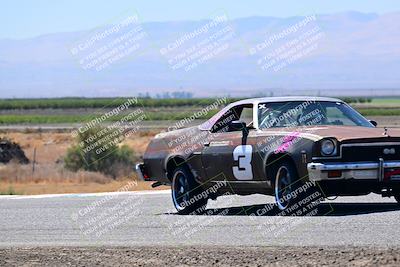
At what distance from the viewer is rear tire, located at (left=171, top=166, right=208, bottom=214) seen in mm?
15383

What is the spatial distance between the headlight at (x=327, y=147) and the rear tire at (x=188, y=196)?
8.57ft

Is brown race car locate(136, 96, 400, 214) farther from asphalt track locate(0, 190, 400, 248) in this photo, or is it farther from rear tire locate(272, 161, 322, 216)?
asphalt track locate(0, 190, 400, 248)

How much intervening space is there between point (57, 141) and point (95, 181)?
33571mm

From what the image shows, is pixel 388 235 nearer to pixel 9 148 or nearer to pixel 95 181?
pixel 95 181

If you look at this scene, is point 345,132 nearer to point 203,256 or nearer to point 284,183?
point 284,183

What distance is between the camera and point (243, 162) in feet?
47.5

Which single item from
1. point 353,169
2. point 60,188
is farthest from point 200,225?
point 60,188

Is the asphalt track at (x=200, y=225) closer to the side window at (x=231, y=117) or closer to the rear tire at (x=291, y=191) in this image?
the rear tire at (x=291, y=191)

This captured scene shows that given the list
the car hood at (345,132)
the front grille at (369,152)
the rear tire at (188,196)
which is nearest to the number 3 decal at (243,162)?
the car hood at (345,132)

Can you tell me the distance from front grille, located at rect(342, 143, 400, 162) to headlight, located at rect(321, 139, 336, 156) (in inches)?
5.0

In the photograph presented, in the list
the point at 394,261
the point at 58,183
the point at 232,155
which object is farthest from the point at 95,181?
the point at 394,261

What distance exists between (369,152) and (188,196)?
3037 millimetres

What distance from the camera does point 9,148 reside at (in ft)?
149

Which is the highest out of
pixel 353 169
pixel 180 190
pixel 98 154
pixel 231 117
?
pixel 353 169
